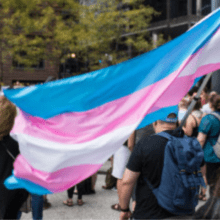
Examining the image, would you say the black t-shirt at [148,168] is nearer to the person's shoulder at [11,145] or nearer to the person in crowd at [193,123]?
the person's shoulder at [11,145]

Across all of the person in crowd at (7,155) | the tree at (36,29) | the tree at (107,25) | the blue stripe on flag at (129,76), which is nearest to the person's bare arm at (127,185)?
the blue stripe on flag at (129,76)

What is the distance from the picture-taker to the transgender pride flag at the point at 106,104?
8.59ft

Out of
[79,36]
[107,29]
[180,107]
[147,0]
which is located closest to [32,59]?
[79,36]

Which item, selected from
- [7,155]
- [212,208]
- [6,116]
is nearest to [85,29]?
[6,116]

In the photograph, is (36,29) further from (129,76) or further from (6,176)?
(129,76)

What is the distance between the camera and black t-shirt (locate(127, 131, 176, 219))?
2.85 metres

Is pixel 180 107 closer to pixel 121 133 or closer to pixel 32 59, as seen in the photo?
pixel 121 133

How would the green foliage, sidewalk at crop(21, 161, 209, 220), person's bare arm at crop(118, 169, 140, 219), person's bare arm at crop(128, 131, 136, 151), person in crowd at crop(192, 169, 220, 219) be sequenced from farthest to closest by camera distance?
the green foliage → sidewalk at crop(21, 161, 209, 220) → person's bare arm at crop(128, 131, 136, 151) → person's bare arm at crop(118, 169, 140, 219) → person in crowd at crop(192, 169, 220, 219)

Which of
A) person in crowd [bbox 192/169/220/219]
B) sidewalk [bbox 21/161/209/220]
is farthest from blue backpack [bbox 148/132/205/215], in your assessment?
sidewalk [bbox 21/161/209/220]

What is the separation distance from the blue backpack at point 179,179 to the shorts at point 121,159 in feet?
9.48

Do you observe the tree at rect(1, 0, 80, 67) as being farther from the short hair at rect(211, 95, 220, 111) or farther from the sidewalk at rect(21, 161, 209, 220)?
the short hair at rect(211, 95, 220, 111)

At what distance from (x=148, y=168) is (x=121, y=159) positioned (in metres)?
2.86

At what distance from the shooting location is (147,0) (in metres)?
30.9

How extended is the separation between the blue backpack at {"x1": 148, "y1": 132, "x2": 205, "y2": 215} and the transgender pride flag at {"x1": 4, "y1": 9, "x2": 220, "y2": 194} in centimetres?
32
